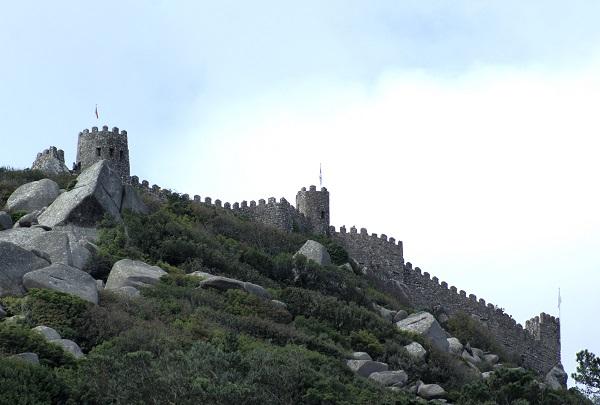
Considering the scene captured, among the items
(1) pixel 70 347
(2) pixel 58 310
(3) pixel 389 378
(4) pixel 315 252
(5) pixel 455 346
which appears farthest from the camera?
(4) pixel 315 252

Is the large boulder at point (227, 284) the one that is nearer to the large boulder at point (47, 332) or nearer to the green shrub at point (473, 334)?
the large boulder at point (47, 332)

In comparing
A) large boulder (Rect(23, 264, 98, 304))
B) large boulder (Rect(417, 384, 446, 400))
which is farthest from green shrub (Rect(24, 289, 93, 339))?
large boulder (Rect(417, 384, 446, 400))

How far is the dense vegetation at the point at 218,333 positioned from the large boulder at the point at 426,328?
1.11m

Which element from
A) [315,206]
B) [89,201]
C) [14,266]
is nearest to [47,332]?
[14,266]

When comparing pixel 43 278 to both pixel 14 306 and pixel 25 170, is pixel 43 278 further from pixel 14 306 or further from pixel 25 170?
pixel 25 170

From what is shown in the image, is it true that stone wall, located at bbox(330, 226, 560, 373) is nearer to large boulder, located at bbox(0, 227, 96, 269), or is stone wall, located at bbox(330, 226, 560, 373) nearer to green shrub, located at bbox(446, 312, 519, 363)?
green shrub, located at bbox(446, 312, 519, 363)

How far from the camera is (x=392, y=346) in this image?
40.5 metres

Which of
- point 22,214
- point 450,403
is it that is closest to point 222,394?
point 450,403

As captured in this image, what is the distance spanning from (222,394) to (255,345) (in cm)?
813

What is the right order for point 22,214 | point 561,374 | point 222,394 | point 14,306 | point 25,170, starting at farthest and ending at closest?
point 561,374, point 25,170, point 22,214, point 14,306, point 222,394

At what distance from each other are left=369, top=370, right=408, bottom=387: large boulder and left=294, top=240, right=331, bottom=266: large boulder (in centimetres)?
1221

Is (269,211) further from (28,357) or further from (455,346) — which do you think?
(28,357)

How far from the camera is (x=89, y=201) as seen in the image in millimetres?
43438

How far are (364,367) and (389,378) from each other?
0.67 metres
